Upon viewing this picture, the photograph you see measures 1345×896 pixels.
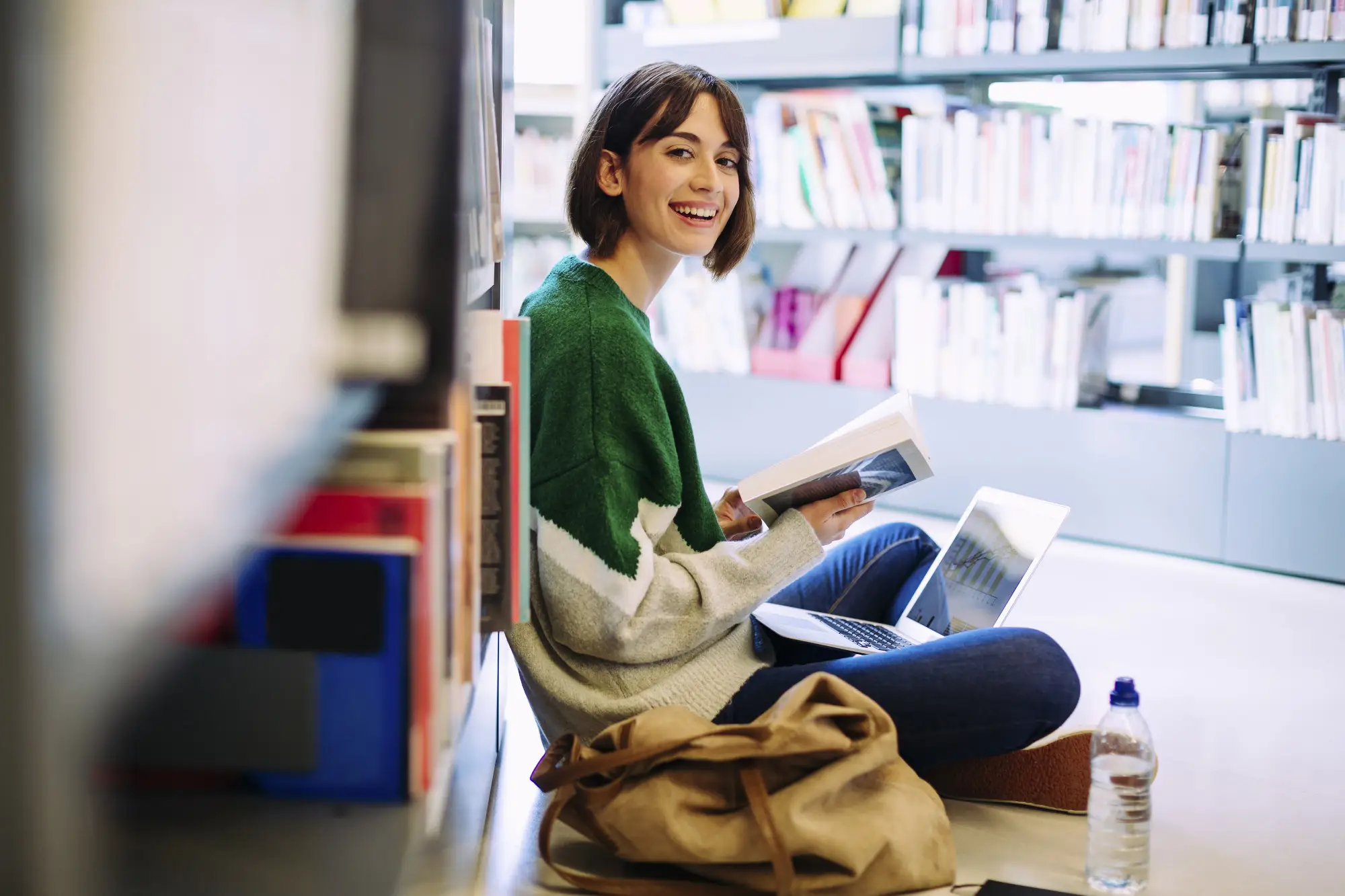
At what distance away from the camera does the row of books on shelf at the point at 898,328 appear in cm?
351

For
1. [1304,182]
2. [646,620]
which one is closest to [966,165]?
[1304,182]

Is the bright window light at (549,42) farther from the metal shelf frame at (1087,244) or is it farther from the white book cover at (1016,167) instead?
the white book cover at (1016,167)

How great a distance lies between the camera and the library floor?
1.66m

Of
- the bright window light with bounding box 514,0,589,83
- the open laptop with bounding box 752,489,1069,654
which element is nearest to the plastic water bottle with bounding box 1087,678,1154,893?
the open laptop with bounding box 752,489,1069,654

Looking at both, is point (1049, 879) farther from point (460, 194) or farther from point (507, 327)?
point (460, 194)

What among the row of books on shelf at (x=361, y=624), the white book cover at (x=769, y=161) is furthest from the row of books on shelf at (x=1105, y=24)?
the row of books on shelf at (x=361, y=624)

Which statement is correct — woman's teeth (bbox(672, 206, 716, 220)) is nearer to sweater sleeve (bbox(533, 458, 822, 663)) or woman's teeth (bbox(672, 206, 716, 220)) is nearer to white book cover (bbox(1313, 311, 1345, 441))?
sweater sleeve (bbox(533, 458, 822, 663))

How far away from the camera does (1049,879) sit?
5.30 feet

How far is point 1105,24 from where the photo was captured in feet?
11.0

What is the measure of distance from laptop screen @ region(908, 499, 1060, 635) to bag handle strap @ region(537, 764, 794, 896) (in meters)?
0.62

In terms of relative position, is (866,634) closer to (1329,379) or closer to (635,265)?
(635,265)

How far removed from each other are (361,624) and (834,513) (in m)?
1.11

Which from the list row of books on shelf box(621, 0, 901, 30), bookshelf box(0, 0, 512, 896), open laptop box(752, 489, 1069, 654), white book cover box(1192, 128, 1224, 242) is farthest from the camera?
row of books on shelf box(621, 0, 901, 30)

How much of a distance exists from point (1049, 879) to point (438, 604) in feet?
3.70
